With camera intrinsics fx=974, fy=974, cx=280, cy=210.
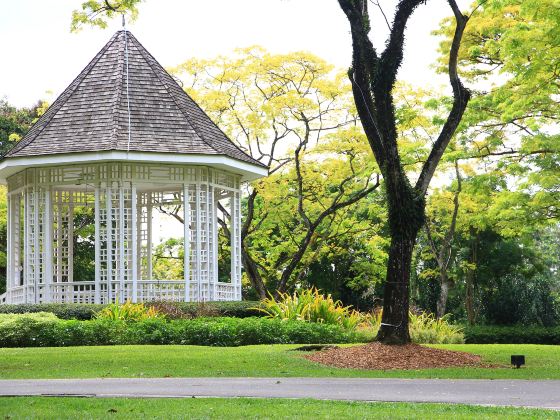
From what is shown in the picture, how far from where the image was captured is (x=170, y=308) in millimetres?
24766

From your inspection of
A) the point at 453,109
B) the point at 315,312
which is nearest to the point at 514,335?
the point at 315,312

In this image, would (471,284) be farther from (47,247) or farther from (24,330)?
(24,330)

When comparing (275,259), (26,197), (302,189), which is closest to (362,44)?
(26,197)

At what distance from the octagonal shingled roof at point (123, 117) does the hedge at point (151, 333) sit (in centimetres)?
646

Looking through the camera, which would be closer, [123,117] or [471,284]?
[123,117]

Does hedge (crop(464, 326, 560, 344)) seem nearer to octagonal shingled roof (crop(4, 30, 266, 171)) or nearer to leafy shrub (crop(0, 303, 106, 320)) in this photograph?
octagonal shingled roof (crop(4, 30, 266, 171))

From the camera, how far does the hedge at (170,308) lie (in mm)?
24809

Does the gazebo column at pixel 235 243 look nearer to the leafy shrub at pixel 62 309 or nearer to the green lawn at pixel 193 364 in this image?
the leafy shrub at pixel 62 309

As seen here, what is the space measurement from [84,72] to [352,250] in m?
16.4

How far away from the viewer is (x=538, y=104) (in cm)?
2709

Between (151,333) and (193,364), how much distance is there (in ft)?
16.3

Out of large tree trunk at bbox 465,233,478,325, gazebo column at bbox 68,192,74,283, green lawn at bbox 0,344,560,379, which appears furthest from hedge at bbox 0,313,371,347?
large tree trunk at bbox 465,233,478,325

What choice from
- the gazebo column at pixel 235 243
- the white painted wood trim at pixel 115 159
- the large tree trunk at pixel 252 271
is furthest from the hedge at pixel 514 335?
the white painted wood trim at pixel 115 159

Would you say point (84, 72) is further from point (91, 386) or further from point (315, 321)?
point (91, 386)
